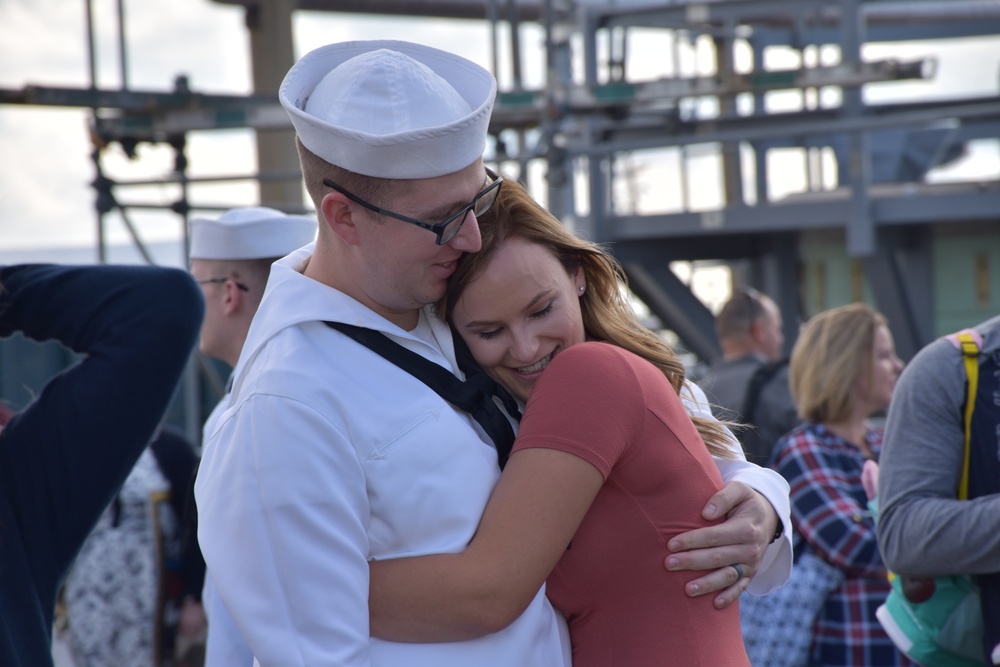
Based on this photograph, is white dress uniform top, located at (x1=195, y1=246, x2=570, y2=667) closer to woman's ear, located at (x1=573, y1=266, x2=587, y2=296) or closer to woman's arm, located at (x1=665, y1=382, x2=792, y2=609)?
woman's arm, located at (x1=665, y1=382, x2=792, y2=609)

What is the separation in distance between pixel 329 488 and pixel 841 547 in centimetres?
221

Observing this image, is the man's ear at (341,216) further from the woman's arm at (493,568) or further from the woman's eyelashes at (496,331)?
the woman's arm at (493,568)

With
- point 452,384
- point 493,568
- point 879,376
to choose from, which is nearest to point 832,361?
point 879,376

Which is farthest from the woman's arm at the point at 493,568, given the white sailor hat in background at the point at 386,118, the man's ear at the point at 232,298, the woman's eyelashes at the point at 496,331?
the man's ear at the point at 232,298

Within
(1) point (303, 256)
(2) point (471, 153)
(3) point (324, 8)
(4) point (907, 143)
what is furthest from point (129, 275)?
(3) point (324, 8)

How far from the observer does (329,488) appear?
1430mm

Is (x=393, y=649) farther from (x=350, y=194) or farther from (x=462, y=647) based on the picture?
(x=350, y=194)

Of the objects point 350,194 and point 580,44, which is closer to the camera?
point 350,194

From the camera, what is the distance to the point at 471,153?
1.61 m

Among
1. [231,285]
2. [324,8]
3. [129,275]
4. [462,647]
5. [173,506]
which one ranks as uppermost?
[324,8]

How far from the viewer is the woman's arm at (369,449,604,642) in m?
1.47

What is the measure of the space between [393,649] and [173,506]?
9.56 ft

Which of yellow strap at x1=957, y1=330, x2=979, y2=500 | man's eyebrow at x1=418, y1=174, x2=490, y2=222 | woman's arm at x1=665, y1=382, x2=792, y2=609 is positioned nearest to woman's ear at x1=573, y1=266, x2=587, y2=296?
woman's arm at x1=665, y1=382, x2=792, y2=609

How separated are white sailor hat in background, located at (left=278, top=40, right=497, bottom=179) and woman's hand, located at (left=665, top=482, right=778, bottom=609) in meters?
0.64
